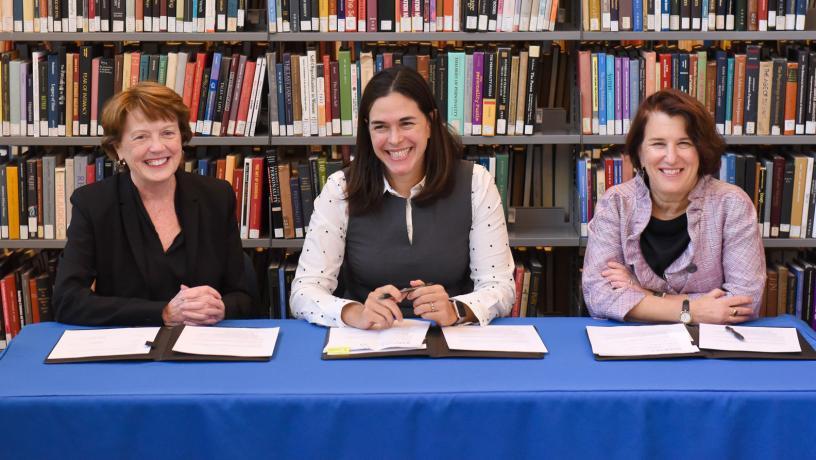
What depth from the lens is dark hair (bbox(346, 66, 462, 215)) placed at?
2619mm

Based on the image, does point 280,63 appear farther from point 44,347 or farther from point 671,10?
point 44,347

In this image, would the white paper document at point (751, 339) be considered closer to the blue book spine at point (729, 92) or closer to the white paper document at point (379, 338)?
the white paper document at point (379, 338)

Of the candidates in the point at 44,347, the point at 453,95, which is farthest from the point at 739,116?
the point at 44,347

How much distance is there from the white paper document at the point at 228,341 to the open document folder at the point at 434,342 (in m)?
0.14

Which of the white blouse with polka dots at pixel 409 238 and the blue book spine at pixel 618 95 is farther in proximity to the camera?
the blue book spine at pixel 618 95

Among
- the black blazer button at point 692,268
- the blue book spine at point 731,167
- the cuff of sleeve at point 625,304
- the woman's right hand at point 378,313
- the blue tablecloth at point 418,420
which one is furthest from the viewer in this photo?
the blue book spine at point 731,167

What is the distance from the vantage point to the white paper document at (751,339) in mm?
2154

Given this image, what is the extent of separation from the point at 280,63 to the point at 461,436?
203 cm

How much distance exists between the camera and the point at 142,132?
2.59 meters

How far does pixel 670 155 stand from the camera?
2480 mm

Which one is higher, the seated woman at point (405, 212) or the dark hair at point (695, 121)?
the dark hair at point (695, 121)

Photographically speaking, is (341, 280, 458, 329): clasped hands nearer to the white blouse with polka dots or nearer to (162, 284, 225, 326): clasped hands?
the white blouse with polka dots

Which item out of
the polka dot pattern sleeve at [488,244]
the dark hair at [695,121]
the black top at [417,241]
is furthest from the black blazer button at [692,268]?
the black top at [417,241]

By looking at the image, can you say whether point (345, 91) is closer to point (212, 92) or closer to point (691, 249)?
point (212, 92)
